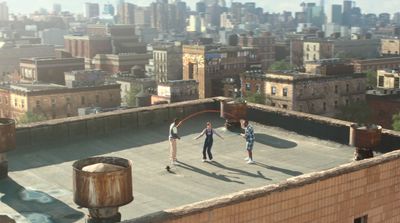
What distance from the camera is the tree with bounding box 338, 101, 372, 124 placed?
313 feet

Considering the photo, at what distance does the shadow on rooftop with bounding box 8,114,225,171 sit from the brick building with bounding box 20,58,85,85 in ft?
408

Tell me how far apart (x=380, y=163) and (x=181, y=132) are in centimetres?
807

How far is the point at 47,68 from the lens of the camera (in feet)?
462

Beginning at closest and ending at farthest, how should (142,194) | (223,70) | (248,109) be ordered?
(142,194) < (248,109) < (223,70)

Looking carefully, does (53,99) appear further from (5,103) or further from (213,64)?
(213,64)

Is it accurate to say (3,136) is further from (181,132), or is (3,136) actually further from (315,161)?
(315,161)

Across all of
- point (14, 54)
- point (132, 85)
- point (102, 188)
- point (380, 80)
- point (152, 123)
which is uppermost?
point (102, 188)

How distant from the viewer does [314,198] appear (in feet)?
40.5

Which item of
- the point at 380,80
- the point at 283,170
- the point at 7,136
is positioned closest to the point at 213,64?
the point at 380,80

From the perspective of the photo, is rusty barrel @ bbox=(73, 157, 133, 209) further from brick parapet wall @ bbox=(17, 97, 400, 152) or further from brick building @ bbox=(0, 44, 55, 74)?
brick building @ bbox=(0, 44, 55, 74)

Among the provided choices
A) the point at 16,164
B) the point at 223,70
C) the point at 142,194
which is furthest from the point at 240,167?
the point at 223,70

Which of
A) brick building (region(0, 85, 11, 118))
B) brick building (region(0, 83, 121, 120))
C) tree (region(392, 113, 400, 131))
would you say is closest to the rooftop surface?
tree (region(392, 113, 400, 131))

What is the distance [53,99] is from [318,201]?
97535 millimetres

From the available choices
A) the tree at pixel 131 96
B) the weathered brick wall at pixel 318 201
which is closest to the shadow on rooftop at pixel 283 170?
the weathered brick wall at pixel 318 201
